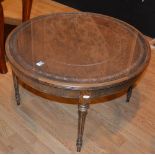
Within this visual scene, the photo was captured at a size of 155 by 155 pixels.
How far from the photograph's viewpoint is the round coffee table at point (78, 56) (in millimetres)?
1487

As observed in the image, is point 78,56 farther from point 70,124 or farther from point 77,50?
point 70,124

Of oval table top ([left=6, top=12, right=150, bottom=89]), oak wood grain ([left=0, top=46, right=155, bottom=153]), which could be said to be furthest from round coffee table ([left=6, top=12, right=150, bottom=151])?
oak wood grain ([left=0, top=46, right=155, bottom=153])

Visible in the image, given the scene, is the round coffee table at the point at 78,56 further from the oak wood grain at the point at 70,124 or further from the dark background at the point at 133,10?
the dark background at the point at 133,10

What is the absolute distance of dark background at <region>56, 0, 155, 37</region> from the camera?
2.93 meters

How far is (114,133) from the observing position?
75.4 inches

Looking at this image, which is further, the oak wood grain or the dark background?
the dark background

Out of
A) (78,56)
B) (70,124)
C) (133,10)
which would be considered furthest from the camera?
(133,10)

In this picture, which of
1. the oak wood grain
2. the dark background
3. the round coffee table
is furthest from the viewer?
the dark background

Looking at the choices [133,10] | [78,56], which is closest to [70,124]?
[78,56]

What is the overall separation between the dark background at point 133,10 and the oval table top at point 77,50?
1.06 m

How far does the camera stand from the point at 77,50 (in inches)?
67.1

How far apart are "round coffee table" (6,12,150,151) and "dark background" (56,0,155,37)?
1.06 m

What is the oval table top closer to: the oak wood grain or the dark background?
the oak wood grain

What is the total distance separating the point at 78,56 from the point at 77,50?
0.07 metres
